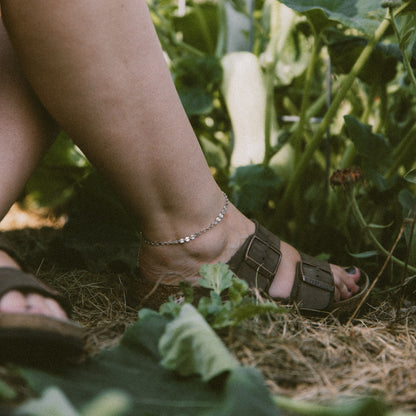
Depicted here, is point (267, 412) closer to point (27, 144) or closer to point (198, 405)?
point (198, 405)

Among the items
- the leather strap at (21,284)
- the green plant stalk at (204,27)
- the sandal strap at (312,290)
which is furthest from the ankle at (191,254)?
the green plant stalk at (204,27)

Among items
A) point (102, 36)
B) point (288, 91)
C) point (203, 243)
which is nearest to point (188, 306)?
point (203, 243)

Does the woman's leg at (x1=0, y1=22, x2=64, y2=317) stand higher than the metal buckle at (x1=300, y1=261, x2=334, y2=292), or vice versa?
the woman's leg at (x1=0, y1=22, x2=64, y2=317)

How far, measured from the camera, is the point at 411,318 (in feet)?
2.57

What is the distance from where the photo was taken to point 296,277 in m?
0.82

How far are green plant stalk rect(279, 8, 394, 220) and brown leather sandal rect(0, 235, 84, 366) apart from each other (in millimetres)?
725

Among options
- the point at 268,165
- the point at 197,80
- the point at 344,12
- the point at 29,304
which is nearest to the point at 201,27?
the point at 197,80

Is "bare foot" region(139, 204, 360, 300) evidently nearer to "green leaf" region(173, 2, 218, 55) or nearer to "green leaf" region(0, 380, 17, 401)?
"green leaf" region(0, 380, 17, 401)

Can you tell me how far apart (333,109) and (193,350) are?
0.73m

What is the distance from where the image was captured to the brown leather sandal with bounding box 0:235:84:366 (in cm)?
49

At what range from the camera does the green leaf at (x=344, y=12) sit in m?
0.91

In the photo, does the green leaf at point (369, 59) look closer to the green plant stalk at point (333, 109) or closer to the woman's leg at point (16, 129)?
the green plant stalk at point (333, 109)

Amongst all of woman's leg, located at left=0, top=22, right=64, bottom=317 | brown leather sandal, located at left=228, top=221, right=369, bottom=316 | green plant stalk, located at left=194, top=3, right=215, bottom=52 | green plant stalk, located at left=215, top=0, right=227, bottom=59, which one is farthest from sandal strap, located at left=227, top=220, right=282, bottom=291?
green plant stalk, located at left=194, top=3, right=215, bottom=52

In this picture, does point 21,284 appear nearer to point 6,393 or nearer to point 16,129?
point 6,393
